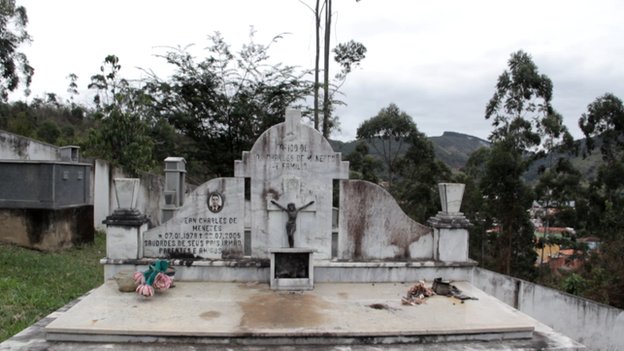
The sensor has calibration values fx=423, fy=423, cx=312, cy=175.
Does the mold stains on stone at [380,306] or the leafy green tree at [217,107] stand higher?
the leafy green tree at [217,107]

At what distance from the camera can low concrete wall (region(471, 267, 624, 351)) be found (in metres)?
6.11

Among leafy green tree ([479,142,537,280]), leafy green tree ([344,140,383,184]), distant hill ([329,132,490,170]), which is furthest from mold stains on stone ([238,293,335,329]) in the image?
distant hill ([329,132,490,170])

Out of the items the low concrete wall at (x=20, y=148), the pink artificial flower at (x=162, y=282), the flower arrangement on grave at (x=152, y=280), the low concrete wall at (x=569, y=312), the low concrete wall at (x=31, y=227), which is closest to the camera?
the flower arrangement on grave at (x=152, y=280)

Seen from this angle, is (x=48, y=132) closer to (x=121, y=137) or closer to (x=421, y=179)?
(x=121, y=137)

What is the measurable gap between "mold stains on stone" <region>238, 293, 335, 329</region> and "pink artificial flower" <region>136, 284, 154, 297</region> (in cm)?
114

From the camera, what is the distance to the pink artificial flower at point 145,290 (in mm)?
5262

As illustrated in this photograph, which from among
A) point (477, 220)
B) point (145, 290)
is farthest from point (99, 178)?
point (477, 220)

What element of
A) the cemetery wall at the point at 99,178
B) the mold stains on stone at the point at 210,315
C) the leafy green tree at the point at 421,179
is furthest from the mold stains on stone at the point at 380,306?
the leafy green tree at the point at 421,179

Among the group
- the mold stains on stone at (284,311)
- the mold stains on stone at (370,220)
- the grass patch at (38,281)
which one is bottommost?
the grass patch at (38,281)

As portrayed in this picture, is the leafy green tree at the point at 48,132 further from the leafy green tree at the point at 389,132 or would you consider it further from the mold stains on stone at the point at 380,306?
the mold stains on stone at the point at 380,306

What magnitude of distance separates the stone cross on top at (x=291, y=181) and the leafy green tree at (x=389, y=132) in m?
16.7

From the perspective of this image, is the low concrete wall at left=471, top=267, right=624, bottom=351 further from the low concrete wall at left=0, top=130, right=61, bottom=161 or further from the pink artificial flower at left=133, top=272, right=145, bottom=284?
the low concrete wall at left=0, top=130, right=61, bottom=161

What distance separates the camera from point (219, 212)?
249 inches

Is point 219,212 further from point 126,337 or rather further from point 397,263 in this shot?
point 397,263
